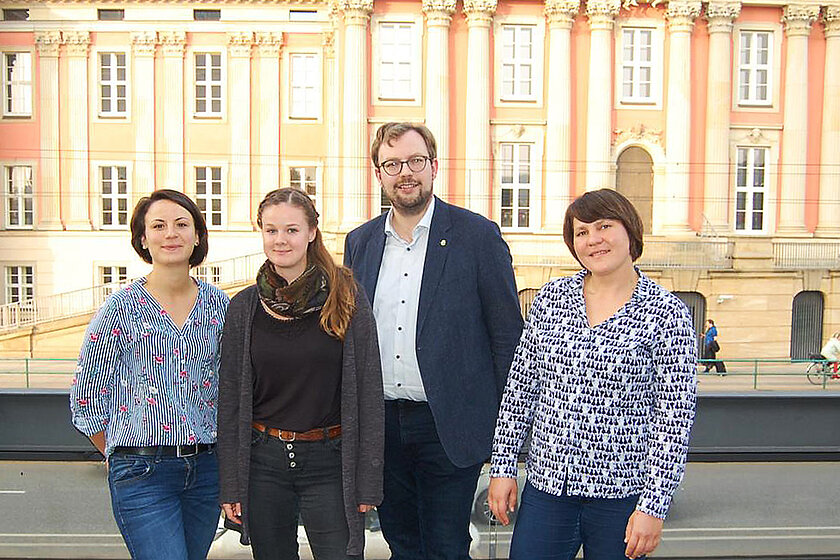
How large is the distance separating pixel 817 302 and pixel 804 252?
1.80m

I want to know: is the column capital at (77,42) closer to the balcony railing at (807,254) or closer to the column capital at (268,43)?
the column capital at (268,43)

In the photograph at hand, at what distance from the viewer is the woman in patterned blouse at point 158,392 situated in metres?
3.08

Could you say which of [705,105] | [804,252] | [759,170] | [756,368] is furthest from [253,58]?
[756,368]

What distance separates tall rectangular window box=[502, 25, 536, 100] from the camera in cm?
Answer: 2852

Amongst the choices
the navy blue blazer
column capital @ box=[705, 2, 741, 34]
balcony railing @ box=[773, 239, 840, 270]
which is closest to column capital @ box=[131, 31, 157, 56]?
column capital @ box=[705, 2, 741, 34]

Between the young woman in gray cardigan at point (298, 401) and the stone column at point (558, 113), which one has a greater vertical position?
the stone column at point (558, 113)

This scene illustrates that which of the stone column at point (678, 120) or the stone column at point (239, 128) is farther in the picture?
the stone column at point (239, 128)

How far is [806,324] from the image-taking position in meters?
27.4

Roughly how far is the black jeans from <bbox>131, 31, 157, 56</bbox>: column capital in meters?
29.6

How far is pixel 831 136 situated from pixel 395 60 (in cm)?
1544

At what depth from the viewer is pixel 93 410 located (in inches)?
122

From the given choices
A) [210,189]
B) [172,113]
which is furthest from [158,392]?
[172,113]

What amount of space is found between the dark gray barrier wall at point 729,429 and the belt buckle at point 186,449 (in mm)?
1493

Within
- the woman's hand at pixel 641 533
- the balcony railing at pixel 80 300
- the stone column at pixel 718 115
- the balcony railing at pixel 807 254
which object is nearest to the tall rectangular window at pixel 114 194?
the balcony railing at pixel 80 300
